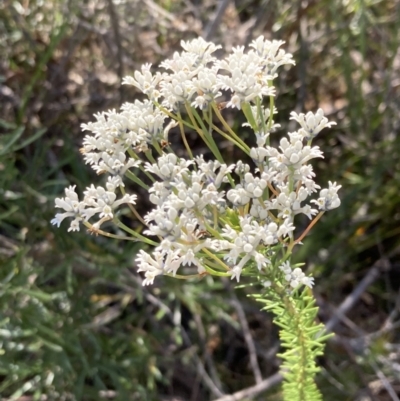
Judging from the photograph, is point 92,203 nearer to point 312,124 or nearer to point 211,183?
point 211,183

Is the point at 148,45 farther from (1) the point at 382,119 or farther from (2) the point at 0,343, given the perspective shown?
(2) the point at 0,343

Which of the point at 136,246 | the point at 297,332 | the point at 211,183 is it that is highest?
the point at 136,246

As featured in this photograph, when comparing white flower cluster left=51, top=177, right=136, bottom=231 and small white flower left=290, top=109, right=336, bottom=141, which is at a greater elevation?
small white flower left=290, top=109, right=336, bottom=141

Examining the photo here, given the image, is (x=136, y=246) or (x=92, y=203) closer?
(x=92, y=203)

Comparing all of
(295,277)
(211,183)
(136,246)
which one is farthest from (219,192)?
(136,246)

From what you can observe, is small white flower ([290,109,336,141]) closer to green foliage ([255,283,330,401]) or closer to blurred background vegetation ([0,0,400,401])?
green foliage ([255,283,330,401])

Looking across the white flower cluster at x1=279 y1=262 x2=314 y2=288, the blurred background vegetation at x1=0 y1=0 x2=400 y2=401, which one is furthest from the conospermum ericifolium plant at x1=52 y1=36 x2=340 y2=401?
the blurred background vegetation at x1=0 y1=0 x2=400 y2=401

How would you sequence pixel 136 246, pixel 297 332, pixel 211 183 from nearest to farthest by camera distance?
pixel 211 183
pixel 297 332
pixel 136 246

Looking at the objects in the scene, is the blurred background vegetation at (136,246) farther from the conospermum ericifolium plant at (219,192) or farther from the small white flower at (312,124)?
the small white flower at (312,124)
